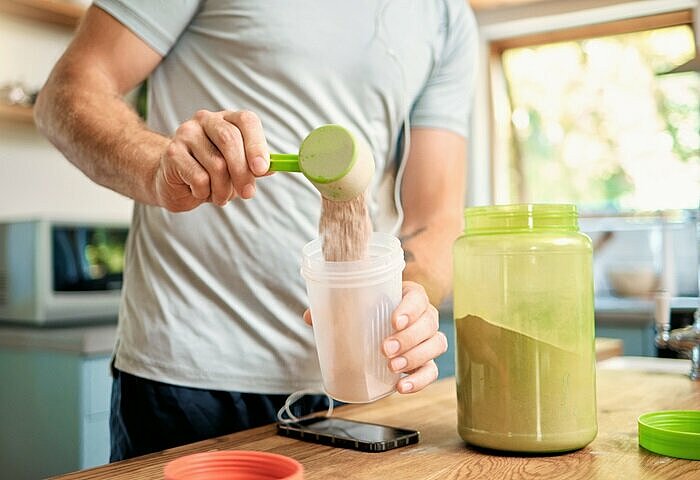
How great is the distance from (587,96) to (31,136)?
231 centimetres

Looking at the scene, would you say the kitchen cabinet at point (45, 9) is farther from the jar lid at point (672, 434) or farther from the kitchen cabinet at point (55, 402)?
the jar lid at point (672, 434)

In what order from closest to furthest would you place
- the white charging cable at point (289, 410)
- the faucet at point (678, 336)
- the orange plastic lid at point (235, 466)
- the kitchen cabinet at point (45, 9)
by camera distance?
the orange plastic lid at point (235, 466), the white charging cable at point (289, 410), the faucet at point (678, 336), the kitchen cabinet at point (45, 9)

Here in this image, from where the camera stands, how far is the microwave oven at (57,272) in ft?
7.92

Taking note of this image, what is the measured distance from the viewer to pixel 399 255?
0.87m

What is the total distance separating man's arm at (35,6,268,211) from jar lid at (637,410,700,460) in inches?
20.6

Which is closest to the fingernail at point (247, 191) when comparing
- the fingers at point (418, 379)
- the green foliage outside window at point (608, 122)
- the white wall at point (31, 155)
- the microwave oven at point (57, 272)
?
the fingers at point (418, 379)

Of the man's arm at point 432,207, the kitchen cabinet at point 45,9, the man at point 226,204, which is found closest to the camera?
the man at point 226,204

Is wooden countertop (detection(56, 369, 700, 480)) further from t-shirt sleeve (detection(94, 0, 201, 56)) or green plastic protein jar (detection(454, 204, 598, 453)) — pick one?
t-shirt sleeve (detection(94, 0, 201, 56))

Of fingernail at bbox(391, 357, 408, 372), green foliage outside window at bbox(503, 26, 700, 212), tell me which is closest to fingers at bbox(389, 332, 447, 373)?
fingernail at bbox(391, 357, 408, 372)

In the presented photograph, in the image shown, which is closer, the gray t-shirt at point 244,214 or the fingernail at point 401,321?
the fingernail at point 401,321

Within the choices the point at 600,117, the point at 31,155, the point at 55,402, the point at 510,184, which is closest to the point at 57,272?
the point at 55,402

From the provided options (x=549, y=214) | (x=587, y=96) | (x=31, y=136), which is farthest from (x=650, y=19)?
(x=549, y=214)

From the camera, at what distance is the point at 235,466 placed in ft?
2.33

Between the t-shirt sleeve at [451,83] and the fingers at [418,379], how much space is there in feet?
1.95
